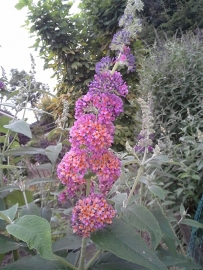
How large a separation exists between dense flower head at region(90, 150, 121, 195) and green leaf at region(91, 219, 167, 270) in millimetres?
143

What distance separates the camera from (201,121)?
2854mm

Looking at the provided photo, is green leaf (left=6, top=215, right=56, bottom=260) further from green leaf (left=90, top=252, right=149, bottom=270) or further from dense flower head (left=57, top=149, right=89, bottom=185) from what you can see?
green leaf (left=90, top=252, right=149, bottom=270)

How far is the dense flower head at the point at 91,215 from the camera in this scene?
0.87 metres

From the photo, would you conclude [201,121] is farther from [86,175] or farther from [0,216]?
[0,216]

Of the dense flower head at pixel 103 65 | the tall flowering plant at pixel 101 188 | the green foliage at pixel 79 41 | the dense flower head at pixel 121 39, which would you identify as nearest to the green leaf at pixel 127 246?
the tall flowering plant at pixel 101 188

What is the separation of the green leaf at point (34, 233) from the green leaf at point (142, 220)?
0.99ft

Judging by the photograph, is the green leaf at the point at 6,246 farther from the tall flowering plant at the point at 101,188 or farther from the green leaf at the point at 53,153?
the green leaf at the point at 53,153

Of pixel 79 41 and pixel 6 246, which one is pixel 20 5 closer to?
pixel 79 41

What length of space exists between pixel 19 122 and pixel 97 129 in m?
0.40

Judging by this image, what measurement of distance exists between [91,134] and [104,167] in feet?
0.35

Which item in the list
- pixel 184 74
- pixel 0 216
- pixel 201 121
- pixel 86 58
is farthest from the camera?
pixel 86 58

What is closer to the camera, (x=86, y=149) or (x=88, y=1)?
(x=86, y=149)

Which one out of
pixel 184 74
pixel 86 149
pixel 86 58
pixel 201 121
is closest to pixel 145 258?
pixel 86 149

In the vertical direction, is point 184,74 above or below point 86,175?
above
